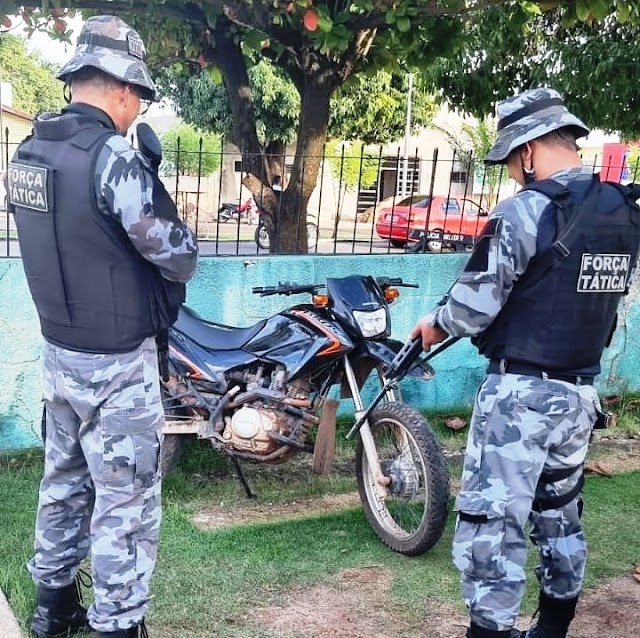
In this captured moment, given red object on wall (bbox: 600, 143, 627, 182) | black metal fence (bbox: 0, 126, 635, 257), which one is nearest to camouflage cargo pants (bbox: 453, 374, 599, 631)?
black metal fence (bbox: 0, 126, 635, 257)

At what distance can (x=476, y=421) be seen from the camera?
8.62 ft

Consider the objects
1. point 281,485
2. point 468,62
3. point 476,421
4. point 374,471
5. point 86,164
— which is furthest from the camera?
point 468,62

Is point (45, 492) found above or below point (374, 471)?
above

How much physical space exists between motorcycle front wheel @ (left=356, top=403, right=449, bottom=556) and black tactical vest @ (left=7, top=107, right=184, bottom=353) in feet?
4.48

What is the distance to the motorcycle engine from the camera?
366 cm

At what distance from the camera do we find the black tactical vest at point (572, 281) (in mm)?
2398

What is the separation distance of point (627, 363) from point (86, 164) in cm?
475

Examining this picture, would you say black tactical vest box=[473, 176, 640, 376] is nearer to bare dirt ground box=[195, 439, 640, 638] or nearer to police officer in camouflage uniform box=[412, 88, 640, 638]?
police officer in camouflage uniform box=[412, 88, 640, 638]

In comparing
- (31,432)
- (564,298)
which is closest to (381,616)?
(564,298)

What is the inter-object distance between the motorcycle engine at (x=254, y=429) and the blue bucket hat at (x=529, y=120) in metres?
1.66

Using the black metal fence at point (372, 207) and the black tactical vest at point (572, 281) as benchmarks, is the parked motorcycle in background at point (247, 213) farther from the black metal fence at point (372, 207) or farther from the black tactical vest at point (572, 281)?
the black tactical vest at point (572, 281)

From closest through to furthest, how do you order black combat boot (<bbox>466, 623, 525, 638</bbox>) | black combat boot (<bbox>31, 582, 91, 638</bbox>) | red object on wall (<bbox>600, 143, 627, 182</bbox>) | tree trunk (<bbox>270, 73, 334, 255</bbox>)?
black combat boot (<bbox>466, 623, 525, 638</bbox>)
black combat boot (<bbox>31, 582, 91, 638</bbox>)
tree trunk (<bbox>270, 73, 334, 255</bbox>)
red object on wall (<bbox>600, 143, 627, 182</bbox>)

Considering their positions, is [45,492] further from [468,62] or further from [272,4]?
[468,62]

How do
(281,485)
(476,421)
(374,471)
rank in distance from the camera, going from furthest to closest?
1. (281,485)
2. (374,471)
3. (476,421)
